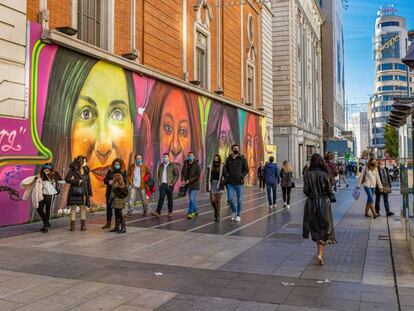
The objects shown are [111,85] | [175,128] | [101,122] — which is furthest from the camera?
[175,128]

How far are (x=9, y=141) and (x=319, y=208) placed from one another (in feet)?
24.4

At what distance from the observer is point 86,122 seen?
13.4 m

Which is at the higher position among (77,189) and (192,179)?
(192,179)

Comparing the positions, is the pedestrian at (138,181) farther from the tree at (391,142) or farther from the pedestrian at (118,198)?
the tree at (391,142)

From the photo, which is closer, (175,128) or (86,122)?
(86,122)

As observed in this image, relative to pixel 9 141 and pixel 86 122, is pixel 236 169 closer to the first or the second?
pixel 86 122

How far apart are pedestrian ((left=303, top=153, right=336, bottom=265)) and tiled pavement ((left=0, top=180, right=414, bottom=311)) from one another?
408 millimetres

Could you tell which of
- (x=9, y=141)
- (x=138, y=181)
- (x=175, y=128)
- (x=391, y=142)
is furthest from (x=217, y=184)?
(x=391, y=142)

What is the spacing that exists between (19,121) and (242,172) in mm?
5639

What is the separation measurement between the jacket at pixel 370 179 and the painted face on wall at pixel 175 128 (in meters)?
8.28

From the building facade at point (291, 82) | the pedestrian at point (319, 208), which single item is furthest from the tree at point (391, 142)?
the pedestrian at point (319, 208)

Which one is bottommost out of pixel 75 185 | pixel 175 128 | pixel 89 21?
pixel 75 185

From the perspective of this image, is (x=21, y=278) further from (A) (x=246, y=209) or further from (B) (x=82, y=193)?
(A) (x=246, y=209)

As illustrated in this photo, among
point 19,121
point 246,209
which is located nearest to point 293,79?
point 246,209
